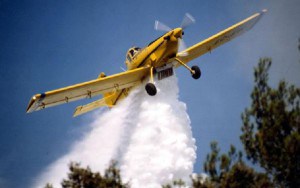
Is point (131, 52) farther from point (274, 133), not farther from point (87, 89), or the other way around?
point (274, 133)

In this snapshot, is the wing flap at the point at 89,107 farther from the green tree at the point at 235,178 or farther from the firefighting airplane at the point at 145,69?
the green tree at the point at 235,178

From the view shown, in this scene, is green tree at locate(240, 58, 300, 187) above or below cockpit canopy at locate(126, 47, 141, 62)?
below

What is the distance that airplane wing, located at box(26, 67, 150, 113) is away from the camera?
19.9 metres

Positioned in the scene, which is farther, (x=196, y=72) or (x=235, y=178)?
(x=196, y=72)

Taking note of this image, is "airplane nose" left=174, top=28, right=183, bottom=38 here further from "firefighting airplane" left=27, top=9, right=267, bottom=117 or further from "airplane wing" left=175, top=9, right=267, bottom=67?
"airplane wing" left=175, top=9, right=267, bottom=67

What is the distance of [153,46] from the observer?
21.2 m

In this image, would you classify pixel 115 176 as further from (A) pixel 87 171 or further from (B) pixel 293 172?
(B) pixel 293 172

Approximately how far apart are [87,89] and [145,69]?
3.50 meters

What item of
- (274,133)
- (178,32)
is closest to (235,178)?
(274,133)

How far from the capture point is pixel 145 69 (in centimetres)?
2197

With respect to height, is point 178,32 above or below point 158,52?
above

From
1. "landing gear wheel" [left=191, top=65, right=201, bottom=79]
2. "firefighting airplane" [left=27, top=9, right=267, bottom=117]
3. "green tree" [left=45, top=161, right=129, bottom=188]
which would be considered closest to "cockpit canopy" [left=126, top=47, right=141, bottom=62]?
"firefighting airplane" [left=27, top=9, right=267, bottom=117]

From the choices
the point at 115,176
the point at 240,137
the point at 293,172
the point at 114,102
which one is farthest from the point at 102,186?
the point at 114,102

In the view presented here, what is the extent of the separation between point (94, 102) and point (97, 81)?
18.4 ft
